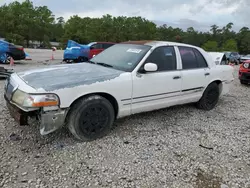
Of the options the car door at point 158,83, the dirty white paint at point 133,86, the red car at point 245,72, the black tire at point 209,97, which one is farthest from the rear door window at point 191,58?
the red car at point 245,72

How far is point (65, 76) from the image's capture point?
3.33m

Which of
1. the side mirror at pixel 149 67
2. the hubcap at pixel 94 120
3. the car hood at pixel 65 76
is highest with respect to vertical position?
the side mirror at pixel 149 67

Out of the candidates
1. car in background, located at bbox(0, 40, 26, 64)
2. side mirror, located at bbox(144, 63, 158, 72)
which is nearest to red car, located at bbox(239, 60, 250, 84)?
side mirror, located at bbox(144, 63, 158, 72)

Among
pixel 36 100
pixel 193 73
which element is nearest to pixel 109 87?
pixel 36 100

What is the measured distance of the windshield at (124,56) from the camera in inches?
150

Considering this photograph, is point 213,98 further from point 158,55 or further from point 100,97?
point 100,97

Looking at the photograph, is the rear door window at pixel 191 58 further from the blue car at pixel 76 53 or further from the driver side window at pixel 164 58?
the blue car at pixel 76 53

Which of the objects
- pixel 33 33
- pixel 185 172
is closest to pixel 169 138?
pixel 185 172

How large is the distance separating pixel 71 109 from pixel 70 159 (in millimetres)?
684

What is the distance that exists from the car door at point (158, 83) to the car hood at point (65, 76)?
1.45 ft

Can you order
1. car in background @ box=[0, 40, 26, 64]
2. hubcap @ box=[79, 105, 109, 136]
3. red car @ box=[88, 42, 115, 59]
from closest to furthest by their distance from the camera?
hubcap @ box=[79, 105, 109, 136] < car in background @ box=[0, 40, 26, 64] < red car @ box=[88, 42, 115, 59]

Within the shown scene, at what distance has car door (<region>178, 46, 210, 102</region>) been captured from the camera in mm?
4434

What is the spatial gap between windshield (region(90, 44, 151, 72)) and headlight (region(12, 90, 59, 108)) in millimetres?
1303

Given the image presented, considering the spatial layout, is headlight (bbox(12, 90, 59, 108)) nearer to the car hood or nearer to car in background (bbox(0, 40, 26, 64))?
the car hood
